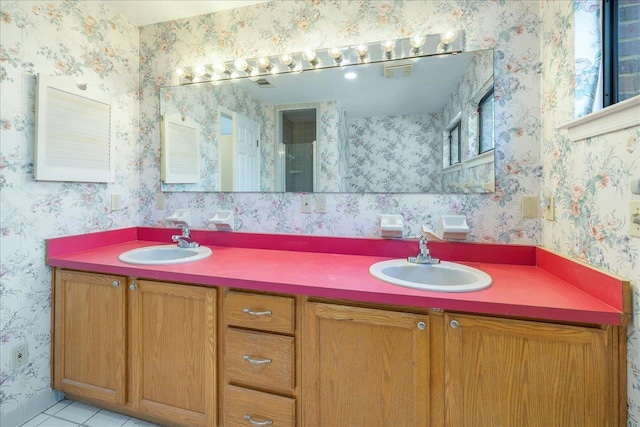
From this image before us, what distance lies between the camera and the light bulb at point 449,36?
1530 mm

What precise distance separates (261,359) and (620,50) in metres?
1.74

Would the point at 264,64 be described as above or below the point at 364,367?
above

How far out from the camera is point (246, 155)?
1.90m

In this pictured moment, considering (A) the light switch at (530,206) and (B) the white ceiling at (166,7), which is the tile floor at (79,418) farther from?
(B) the white ceiling at (166,7)

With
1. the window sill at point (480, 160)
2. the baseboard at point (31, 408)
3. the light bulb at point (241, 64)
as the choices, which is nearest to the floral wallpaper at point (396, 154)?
the window sill at point (480, 160)

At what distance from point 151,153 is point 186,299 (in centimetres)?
127

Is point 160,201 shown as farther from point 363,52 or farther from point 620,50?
point 620,50

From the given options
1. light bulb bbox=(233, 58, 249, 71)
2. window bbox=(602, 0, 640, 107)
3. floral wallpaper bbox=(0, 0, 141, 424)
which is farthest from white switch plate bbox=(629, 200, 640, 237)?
floral wallpaper bbox=(0, 0, 141, 424)

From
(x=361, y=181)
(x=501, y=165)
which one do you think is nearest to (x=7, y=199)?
(x=361, y=181)

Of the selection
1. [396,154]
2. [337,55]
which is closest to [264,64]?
[337,55]

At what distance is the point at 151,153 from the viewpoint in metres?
2.14

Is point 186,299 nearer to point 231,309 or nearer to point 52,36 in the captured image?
point 231,309

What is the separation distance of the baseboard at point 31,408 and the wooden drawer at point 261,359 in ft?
3.73

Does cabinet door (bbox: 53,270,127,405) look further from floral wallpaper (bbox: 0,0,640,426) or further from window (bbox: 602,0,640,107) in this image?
window (bbox: 602,0,640,107)
